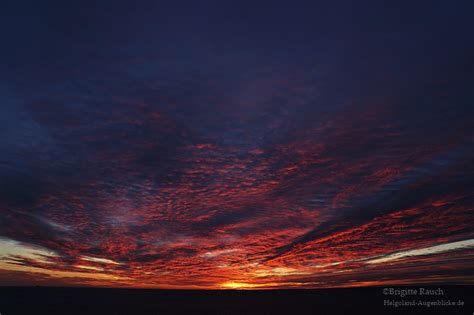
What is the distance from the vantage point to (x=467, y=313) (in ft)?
94.4

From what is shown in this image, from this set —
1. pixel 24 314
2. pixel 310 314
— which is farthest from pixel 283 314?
pixel 24 314

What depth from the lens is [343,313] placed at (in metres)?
30.3

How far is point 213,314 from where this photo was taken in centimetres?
3000

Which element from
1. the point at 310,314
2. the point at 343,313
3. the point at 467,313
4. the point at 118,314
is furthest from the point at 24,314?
the point at 467,313

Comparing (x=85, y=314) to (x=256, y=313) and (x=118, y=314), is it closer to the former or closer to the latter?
(x=118, y=314)

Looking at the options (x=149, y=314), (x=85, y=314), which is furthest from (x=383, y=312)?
(x=85, y=314)

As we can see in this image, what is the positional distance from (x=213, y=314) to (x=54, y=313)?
16.6m

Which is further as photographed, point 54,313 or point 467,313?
point 54,313

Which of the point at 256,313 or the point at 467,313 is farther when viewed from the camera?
the point at 256,313

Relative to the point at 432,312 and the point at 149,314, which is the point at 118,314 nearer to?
the point at 149,314

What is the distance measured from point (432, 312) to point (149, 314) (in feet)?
94.6

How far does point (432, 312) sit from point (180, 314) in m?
25.7

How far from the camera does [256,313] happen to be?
30.6 meters

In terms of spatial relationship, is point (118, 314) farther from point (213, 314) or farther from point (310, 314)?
point (310, 314)
